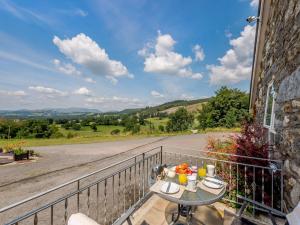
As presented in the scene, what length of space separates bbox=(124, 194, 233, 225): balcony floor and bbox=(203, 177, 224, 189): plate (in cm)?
98

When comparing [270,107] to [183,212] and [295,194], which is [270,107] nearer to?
[295,194]

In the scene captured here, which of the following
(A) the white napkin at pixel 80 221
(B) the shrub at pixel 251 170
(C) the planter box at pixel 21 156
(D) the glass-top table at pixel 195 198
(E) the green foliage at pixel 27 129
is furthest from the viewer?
(E) the green foliage at pixel 27 129

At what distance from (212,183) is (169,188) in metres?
0.69

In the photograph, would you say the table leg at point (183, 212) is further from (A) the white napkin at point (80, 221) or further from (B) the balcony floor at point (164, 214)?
(A) the white napkin at point (80, 221)

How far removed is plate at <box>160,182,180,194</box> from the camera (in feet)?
7.86

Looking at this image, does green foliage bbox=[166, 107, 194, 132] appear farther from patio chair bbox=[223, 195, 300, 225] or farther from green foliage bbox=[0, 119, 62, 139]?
patio chair bbox=[223, 195, 300, 225]

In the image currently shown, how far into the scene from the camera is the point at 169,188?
97.2 inches

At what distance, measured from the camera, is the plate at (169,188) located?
2.40 meters

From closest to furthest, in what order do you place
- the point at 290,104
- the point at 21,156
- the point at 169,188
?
the point at 169,188, the point at 290,104, the point at 21,156

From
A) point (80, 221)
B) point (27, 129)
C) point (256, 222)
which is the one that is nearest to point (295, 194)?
point (256, 222)

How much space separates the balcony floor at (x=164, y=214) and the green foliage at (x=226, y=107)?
89.1ft

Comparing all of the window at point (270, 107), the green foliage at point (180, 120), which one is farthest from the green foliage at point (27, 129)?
the window at point (270, 107)

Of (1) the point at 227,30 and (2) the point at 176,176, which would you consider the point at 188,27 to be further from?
(2) the point at 176,176

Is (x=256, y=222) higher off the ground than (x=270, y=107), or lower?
lower
